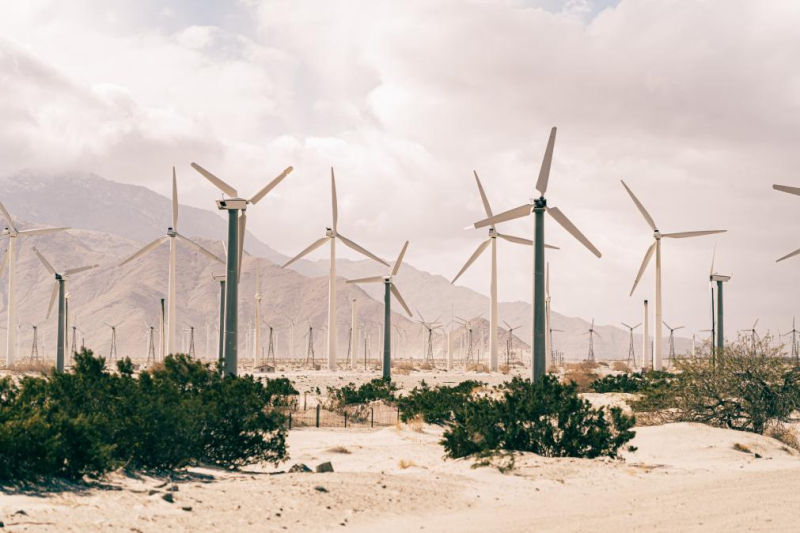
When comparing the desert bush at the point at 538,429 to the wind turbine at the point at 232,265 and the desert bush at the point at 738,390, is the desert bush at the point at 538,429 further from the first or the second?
the wind turbine at the point at 232,265

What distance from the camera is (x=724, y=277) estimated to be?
227 feet

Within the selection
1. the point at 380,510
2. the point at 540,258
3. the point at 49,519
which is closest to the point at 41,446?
the point at 49,519

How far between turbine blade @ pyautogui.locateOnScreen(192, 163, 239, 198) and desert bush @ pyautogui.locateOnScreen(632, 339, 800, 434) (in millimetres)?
20093

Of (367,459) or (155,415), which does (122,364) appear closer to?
(155,415)

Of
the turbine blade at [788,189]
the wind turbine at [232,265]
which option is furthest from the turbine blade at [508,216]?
the turbine blade at [788,189]

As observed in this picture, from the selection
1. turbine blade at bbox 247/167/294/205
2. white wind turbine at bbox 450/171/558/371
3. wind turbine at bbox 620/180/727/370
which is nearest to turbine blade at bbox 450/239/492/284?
white wind turbine at bbox 450/171/558/371

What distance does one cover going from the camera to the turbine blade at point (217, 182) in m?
36.2

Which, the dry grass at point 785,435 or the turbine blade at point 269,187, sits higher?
the turbine blade at point 269,187

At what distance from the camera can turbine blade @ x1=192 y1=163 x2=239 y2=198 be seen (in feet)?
119

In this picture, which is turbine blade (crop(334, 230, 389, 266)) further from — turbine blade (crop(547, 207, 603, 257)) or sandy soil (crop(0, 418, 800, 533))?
sandy soil (crop(0, 418, 800, 533))

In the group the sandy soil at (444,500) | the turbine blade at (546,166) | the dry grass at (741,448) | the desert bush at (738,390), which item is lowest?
the dry grass at (741,448)

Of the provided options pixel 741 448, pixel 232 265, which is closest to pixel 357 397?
pixel 232 265

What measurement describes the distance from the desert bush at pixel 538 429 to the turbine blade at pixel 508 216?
1046cm

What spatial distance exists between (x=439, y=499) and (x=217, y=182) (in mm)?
25362
